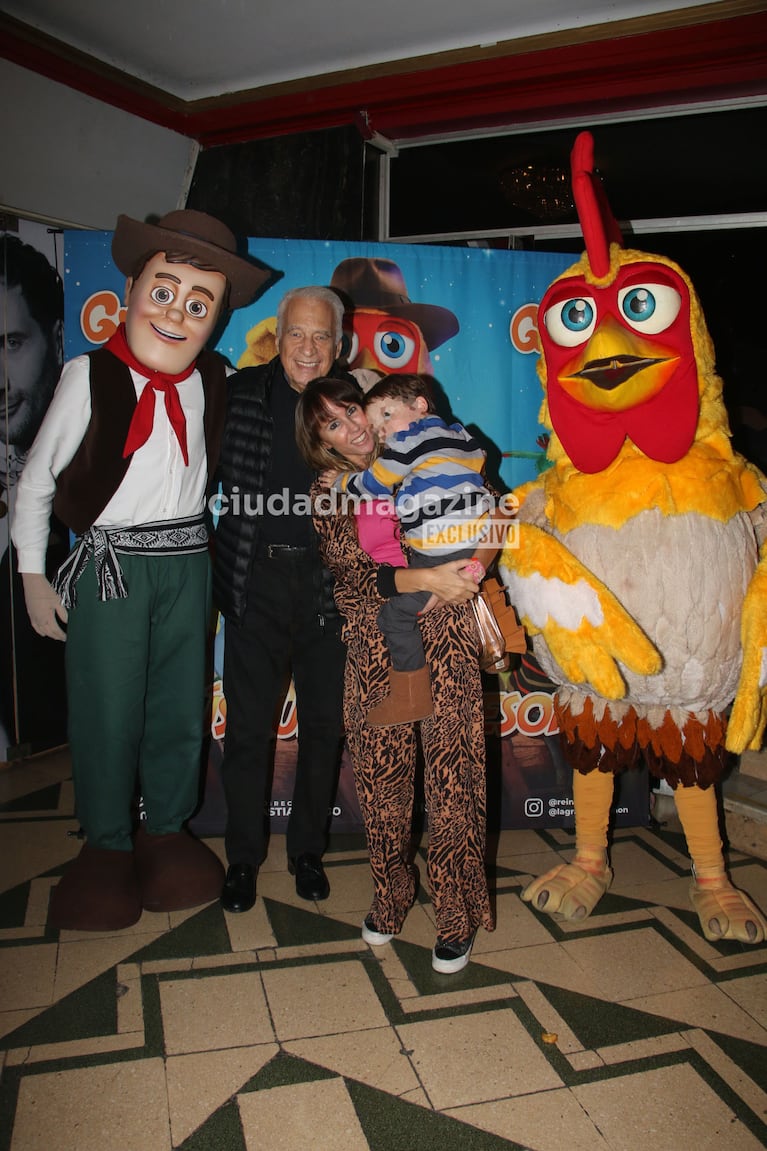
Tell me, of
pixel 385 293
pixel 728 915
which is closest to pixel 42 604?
pixel 385 293

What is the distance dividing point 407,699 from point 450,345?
1.40 m

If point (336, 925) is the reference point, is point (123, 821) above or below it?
above

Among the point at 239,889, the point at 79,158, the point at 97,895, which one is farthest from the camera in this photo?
the point at 79,158

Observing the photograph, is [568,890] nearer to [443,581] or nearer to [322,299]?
[443,581]

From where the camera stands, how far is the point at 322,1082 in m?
1.63

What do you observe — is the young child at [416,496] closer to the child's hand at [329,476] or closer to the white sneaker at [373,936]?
the child's hand at [329,476]

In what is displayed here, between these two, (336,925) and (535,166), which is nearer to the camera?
(336,925)

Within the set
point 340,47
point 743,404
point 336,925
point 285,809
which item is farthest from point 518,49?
point 336,925

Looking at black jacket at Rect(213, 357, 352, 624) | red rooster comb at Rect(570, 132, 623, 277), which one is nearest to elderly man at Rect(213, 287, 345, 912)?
black jacket at Rect(213, 357, 352, 624)

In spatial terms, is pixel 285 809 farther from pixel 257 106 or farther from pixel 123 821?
pixel 257 106

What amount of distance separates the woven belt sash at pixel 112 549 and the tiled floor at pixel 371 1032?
2.99ft

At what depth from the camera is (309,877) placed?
2352mm

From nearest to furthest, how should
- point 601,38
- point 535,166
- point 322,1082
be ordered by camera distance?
point 322,1082 → point 601,38 → point 535,166

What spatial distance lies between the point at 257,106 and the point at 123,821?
9.15ft
